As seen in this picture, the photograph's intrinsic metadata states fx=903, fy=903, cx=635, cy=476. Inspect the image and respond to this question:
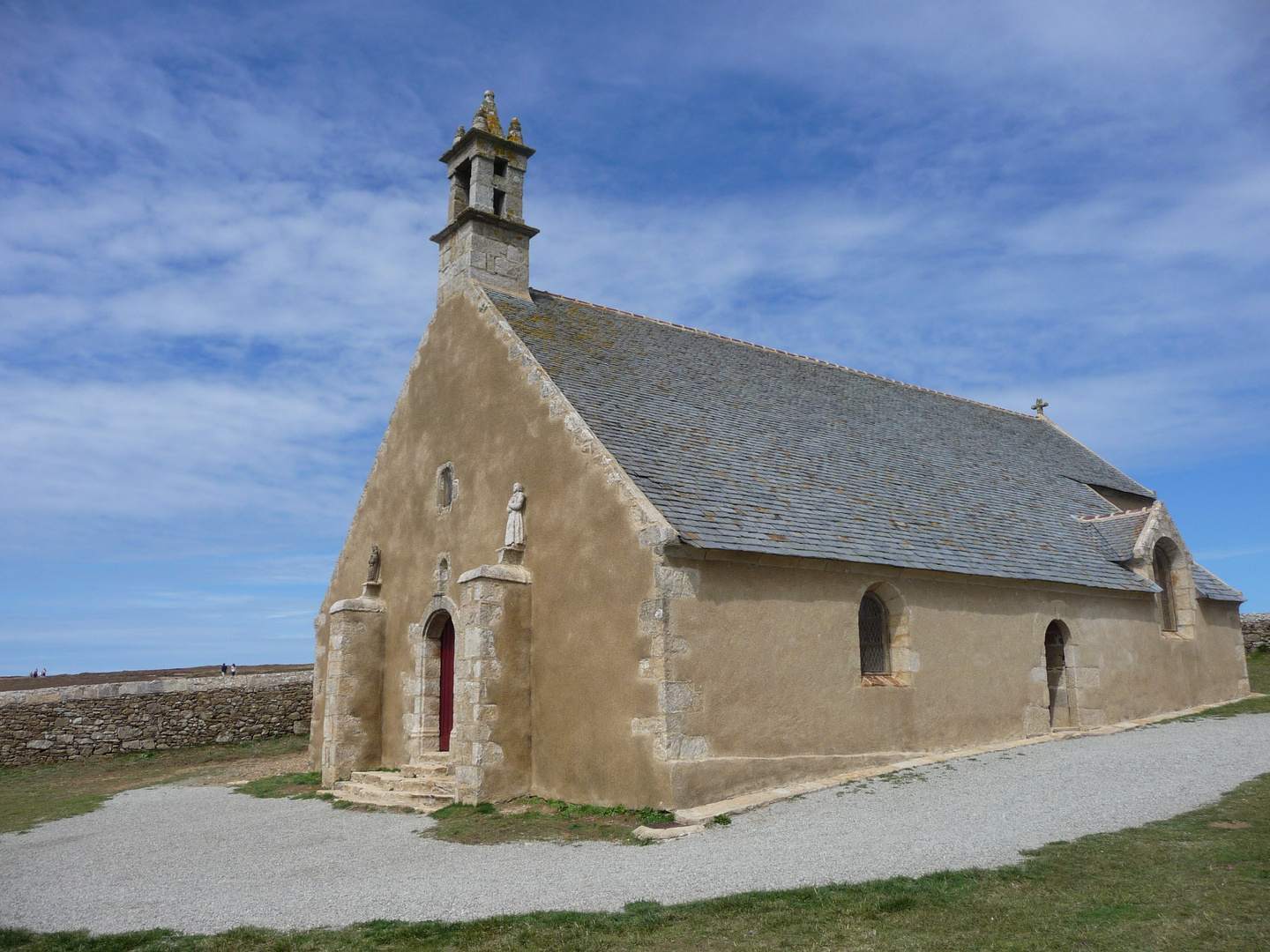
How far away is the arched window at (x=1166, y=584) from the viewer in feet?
61.9

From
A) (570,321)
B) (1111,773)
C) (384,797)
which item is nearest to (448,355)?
(570,321)

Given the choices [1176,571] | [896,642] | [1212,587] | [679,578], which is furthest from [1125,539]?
[679,578]

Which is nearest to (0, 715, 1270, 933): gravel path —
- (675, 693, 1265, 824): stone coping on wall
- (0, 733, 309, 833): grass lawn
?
(675, 693, 1265, 824): stone coping on wall

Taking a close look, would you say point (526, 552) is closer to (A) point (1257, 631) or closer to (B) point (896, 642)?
(B) point (896, 642)

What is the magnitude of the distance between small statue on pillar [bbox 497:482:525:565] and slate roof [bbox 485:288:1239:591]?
1700 millimetres

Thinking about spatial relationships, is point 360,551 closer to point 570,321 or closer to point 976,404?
point 570,321

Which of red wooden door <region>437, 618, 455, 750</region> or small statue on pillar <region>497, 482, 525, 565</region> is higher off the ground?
small statue on pillar <region>497, 482, 525, 565</region>

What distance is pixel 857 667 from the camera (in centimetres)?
1256

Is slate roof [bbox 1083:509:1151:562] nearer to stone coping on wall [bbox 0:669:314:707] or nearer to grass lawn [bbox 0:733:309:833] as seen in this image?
grass lawn [bbox 0:733:309:833]

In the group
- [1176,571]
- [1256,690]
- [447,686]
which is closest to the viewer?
[447,686]

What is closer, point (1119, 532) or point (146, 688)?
point (1119, 532)

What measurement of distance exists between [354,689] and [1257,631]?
83.9ft

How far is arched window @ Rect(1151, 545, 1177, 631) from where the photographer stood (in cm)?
1886

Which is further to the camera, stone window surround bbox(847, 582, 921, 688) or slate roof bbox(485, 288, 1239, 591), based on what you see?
stone window surround bbox(847, 582, 921, 688)
